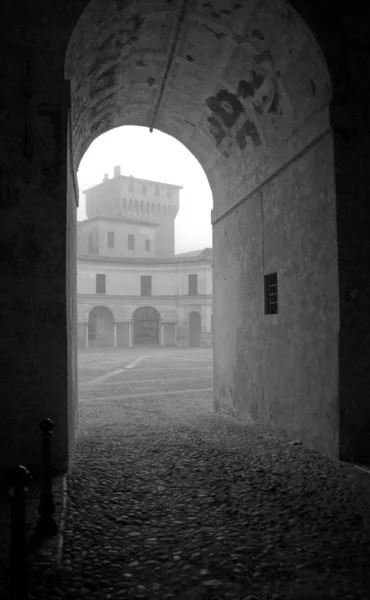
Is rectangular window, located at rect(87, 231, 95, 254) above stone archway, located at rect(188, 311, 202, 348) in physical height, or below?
above

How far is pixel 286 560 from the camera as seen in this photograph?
11.1 ft

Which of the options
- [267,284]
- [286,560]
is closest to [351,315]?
[267,284]

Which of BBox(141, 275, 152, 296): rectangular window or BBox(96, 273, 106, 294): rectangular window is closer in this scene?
BBox(96, 273, 106, 294): rectangular window

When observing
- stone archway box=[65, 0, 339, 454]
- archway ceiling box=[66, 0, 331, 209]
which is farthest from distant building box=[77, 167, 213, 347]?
stone archway box=[65, 0, 339, 454]

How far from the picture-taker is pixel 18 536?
2691mm

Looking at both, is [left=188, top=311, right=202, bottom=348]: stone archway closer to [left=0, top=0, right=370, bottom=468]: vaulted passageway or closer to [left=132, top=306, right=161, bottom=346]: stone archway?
[left=132, top=306, right=161, bottom=346]: stone archway

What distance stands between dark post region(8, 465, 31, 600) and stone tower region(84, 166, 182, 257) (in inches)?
2113

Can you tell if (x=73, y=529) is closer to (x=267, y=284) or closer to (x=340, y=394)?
(x=340, y=394)

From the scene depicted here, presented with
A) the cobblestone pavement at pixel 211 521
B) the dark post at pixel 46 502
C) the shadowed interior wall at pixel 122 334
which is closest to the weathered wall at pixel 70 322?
the cobblestone pavement at pixel 211 521

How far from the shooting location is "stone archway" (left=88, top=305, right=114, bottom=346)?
1785 inches

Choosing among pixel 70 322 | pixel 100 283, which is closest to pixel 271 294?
pixel 70 322

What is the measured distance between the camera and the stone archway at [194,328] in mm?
46312

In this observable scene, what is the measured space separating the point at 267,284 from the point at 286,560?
510 cm

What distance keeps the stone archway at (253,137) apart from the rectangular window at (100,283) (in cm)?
3419
